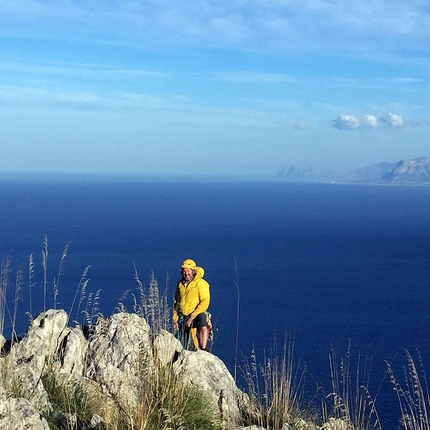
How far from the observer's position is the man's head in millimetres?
7348

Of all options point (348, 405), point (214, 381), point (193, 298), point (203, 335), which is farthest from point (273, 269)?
point (348, 405)

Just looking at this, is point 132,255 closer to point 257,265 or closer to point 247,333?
point 257,265

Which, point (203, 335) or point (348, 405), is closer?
point (348, 405)

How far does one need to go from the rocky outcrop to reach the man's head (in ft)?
5.43

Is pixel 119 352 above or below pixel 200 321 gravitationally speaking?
above

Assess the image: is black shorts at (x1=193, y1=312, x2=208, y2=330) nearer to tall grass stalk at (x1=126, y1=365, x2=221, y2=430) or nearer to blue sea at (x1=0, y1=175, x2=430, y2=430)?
blue sea at (x1=0, y1=175, x2=430, y2=430)

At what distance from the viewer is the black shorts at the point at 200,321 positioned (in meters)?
7.24

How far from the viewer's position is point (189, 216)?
120000 millimetres

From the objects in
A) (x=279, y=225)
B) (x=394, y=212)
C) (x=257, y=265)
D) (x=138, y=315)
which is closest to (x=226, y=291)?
(x=257, y=265)

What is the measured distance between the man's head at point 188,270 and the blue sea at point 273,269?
2.06m

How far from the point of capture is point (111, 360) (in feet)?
17.5

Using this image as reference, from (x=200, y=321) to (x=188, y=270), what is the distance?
58 cm

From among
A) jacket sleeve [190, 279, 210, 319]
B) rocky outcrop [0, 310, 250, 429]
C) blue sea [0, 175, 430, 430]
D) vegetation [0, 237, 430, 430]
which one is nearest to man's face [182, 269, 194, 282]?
jacket sleeve [190, 279, 210, 319]

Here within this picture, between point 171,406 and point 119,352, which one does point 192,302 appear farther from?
point 171,406
